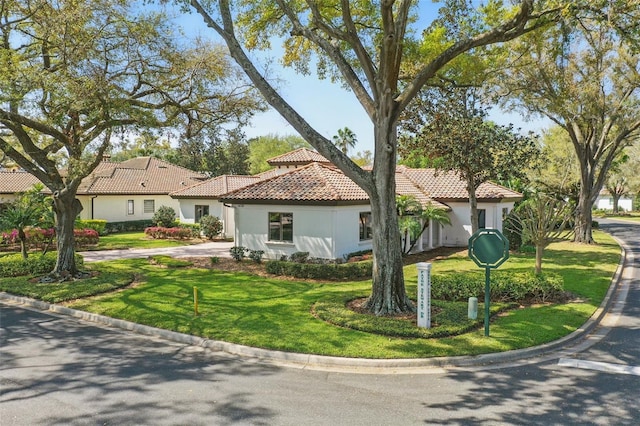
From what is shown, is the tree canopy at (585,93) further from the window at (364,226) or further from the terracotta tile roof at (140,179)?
the terracotta tile roof at (140,179)

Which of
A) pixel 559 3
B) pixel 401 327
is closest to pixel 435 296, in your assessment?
pixel 401 327

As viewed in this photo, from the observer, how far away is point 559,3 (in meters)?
11.1

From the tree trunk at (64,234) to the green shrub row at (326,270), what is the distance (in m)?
7.88

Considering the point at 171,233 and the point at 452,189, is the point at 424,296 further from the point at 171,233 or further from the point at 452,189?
the point at 171,233

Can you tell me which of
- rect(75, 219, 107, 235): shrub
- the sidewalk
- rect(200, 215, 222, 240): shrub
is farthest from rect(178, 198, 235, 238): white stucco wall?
rect(75, 219, 107, 235): shrub

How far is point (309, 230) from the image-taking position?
21.1 meters

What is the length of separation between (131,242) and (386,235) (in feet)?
76.3

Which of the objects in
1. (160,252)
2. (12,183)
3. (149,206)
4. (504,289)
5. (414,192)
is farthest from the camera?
(149,206)

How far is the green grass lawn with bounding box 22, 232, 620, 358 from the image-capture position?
9.73 meters

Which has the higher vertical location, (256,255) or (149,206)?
(149,206)

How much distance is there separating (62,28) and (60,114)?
2951mm

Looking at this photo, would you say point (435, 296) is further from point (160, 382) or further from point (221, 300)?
point (160, 382)

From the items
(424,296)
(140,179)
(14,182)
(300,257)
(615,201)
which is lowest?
(424,296)

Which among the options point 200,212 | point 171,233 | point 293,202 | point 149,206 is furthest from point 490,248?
point 149,206
